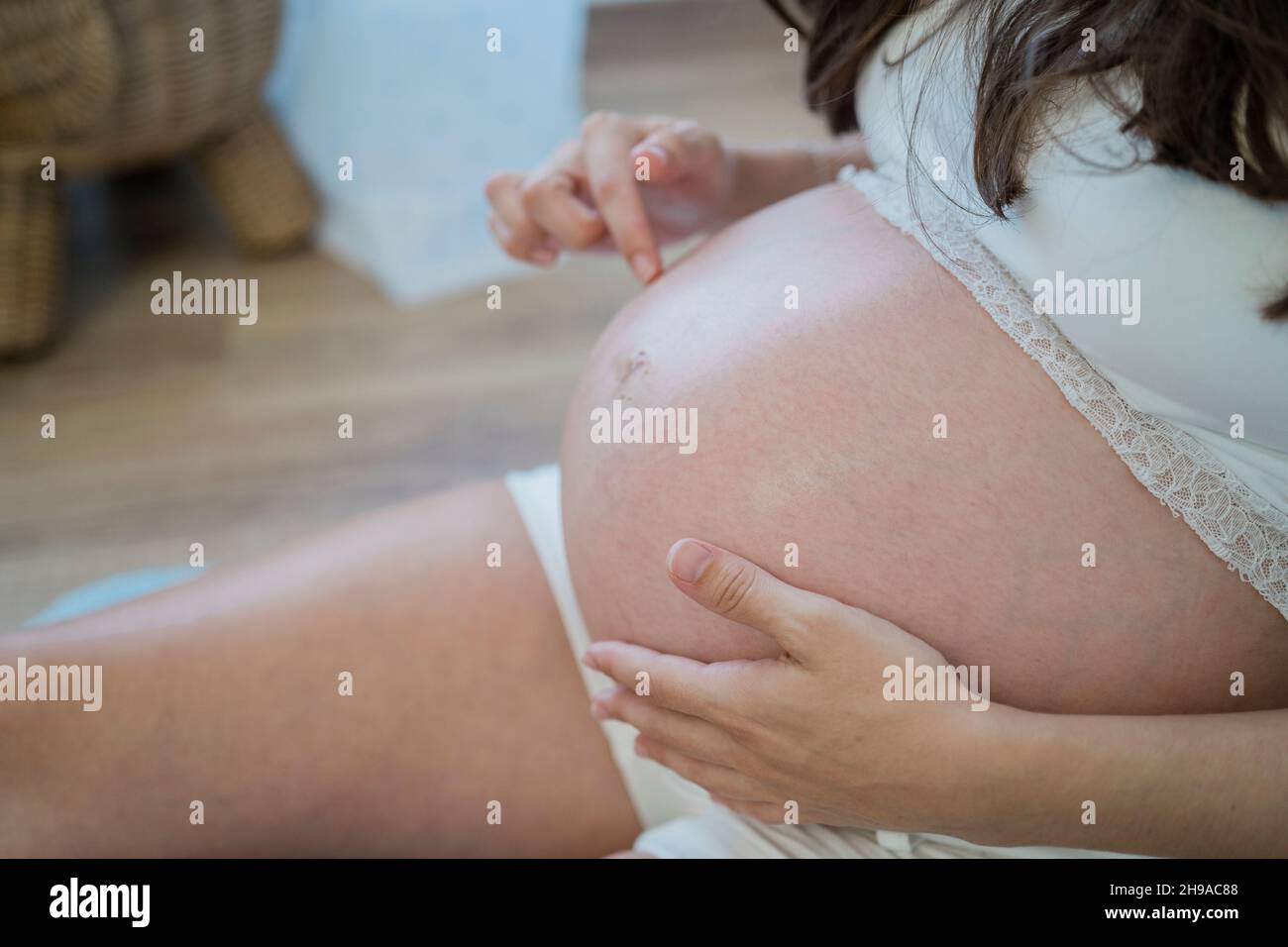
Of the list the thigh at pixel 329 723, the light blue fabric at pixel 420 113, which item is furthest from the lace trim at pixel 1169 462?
the light blue fabric at pixel 420 113

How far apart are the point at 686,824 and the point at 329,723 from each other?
0.25 meters

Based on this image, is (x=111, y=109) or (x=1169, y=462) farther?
(x=111, y=109)

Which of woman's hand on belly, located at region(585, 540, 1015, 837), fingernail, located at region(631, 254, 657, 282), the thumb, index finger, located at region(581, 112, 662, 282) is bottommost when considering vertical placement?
woman's hand on belly, located at region(585, 540, 1015, 837)

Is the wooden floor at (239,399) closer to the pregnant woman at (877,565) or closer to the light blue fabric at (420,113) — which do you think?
the light blue fabric at (420,113)

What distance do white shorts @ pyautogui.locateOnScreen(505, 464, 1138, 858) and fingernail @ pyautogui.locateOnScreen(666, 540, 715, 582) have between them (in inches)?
7.1

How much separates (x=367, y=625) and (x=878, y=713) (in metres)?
0.38

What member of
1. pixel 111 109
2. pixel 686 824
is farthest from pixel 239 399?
pixel 686 824

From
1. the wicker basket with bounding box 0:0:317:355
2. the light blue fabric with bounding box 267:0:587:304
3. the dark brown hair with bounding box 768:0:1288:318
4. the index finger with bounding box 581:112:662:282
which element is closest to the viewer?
the dark brown hair with bounding box 768:0:1288:318

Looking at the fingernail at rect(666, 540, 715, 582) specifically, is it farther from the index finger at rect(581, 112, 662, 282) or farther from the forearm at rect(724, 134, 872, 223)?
the forearm at rect(724, 134, 872, 223)

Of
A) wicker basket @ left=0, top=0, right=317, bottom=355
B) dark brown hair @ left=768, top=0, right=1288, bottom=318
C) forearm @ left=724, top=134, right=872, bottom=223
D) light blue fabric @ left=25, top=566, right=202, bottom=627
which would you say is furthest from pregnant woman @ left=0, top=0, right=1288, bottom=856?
wicker basket @ left=0, top=0, right=317, bottom=355

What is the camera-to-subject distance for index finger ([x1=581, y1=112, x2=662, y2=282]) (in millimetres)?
792

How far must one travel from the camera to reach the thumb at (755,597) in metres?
0.58

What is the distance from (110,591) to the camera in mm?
1094

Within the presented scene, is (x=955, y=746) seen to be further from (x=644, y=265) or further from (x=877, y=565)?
(x=644, y=265)
